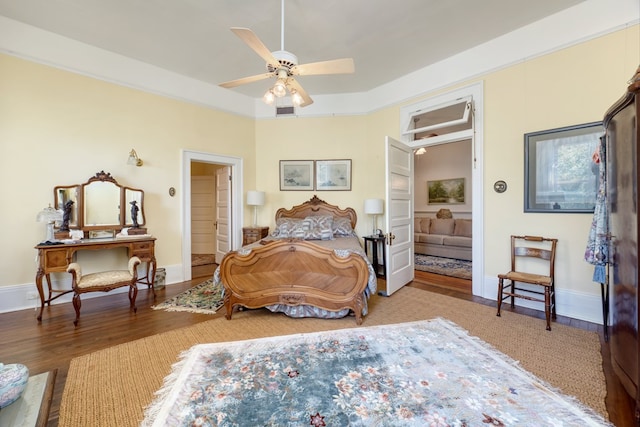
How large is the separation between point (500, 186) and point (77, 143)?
5.85 meters

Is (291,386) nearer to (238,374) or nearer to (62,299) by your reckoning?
(238,374)

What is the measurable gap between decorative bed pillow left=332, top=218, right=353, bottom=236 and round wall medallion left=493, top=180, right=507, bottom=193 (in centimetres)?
230

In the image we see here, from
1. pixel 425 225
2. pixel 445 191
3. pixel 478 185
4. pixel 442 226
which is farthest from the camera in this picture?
pixel 445 191

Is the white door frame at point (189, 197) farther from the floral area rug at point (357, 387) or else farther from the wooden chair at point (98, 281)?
the floral area rug at point (357, 387)

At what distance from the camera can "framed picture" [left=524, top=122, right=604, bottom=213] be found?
113 inches

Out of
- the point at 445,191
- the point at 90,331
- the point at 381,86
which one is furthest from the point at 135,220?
the point at 445,191

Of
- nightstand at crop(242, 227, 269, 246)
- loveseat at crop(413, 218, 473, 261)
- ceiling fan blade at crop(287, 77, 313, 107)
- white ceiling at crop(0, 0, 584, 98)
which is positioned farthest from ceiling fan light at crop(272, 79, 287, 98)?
loveseat at crop(413, 218, 473, 261)

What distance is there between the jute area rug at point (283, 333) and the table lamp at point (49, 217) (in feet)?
6.57

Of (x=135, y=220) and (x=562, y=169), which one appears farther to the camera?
(x=135, y=220)

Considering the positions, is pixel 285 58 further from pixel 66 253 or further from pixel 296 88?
pixel 66 253

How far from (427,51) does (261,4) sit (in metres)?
2.40

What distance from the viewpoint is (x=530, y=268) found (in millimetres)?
3293

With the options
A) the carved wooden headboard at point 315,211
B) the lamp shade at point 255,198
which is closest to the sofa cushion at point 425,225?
the carved wooden headboard at point 315,211

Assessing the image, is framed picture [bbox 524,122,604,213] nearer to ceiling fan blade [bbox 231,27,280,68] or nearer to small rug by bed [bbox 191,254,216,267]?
ceiling fan blade [bbox 231,27,280,68]
